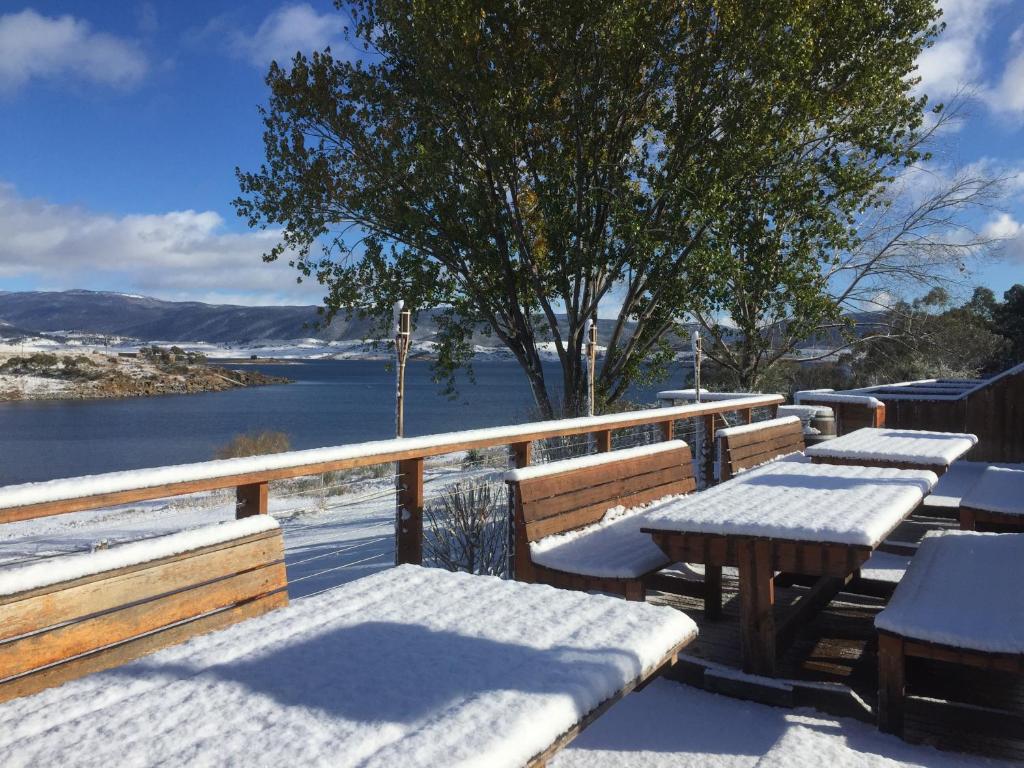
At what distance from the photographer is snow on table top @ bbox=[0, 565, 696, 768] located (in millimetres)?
1235

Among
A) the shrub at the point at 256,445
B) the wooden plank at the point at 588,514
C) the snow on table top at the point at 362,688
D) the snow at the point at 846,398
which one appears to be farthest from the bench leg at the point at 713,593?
the shrub at the point at 256,445

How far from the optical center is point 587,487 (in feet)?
13.5

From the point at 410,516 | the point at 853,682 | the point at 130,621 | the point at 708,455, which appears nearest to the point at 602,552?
the point at 410,516

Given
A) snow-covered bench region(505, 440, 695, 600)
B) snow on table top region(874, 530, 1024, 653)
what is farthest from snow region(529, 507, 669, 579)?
snow on table top region(874, 530, 1024, 653)

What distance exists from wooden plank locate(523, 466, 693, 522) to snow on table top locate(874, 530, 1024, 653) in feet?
4.81

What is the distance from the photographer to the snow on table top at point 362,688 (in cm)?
124

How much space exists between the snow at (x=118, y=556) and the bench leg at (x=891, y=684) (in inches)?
85.4

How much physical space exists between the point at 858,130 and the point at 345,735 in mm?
15269

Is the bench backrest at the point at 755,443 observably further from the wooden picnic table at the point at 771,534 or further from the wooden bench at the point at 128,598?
the wooden bench at the point at 128,598

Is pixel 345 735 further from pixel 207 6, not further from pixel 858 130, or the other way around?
pixel 207 6

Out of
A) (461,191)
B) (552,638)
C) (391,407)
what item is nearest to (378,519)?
(461,191)

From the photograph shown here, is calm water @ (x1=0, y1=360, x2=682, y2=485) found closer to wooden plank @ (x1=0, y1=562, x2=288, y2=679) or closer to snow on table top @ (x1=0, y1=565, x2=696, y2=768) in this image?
wooden plank @ (x1=0, y1=562, x2=288, y2=679)

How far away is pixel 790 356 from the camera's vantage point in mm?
19594

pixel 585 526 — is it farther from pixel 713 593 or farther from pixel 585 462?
pixel 713 593
